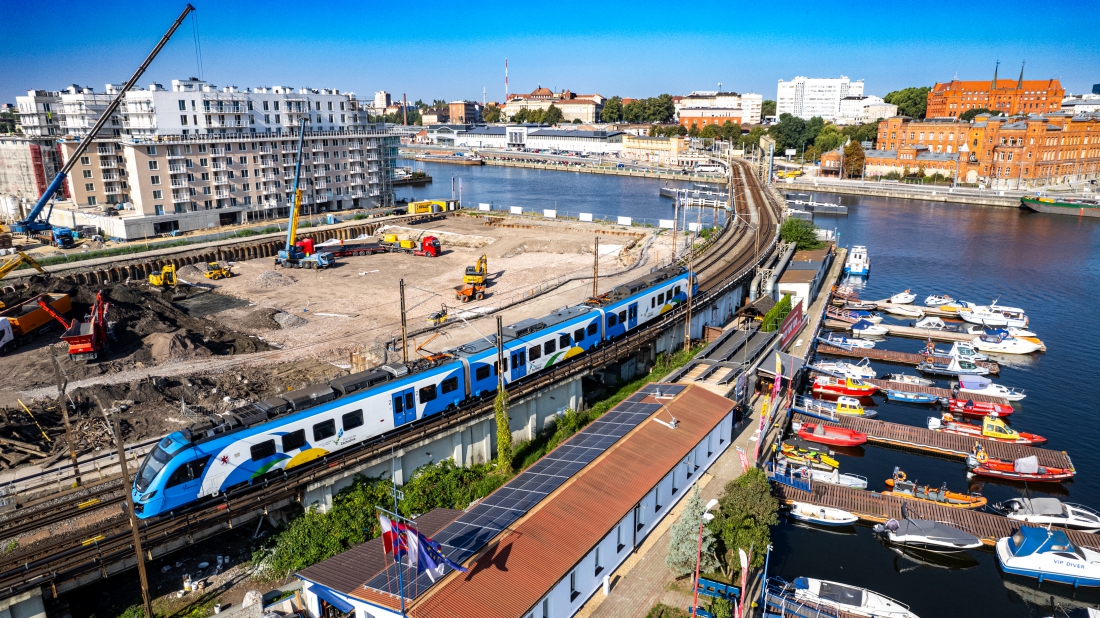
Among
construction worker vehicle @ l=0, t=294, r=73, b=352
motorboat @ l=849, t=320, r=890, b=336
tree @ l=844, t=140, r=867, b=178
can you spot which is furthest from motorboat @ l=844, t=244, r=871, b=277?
tree @ l=844, t=140, r=867, b=178

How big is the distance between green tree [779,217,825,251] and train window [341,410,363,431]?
179 ft

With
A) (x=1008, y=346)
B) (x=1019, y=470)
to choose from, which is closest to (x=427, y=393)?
(x=1019, y=470)

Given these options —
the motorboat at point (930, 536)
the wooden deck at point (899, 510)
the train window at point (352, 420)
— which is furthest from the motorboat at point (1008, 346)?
the train window at point (352, 420)

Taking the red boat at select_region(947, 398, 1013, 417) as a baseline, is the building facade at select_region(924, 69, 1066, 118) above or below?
above

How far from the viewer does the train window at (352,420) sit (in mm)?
24125

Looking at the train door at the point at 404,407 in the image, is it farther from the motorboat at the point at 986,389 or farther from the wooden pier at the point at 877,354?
the motorboat at the point at 986,389

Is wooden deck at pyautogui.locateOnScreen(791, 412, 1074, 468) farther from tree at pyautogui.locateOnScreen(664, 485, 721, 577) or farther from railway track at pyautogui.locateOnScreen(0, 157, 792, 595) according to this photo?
tree at pyautogui.locateOnScreen(664, 485, 721, 577)

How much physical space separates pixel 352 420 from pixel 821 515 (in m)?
18.3

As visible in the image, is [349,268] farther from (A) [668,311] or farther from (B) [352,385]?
(B) [352,385]

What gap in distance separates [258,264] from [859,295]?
56.1 metres

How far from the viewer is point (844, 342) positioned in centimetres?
4806

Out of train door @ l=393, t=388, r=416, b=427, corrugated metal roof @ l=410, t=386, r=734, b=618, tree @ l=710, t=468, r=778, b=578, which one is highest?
train door @ l=393, t=388, r=416, b=427

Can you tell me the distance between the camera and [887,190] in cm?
12650

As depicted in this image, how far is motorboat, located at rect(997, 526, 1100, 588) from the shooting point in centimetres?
2348
